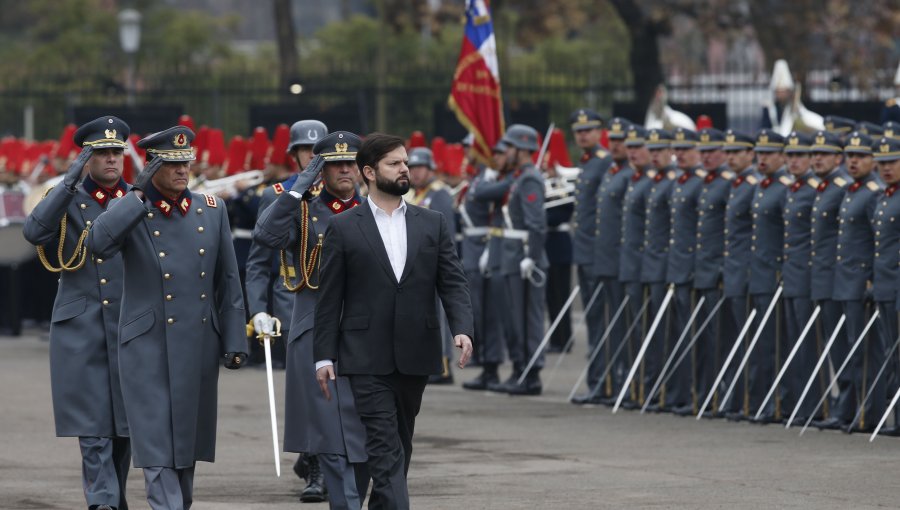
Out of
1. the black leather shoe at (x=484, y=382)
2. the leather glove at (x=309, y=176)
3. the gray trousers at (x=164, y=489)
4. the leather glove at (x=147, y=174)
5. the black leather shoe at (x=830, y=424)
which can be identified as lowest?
the black leather shoe at (x=484, y=382)

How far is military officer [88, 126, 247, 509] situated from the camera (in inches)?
385

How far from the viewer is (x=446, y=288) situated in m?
9.49

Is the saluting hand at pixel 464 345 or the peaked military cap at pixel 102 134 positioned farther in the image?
the peaked military cap at pixel 102 134

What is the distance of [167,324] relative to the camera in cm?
986

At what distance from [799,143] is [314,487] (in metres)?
4.93

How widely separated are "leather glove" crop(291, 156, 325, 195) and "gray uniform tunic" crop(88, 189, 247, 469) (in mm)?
626

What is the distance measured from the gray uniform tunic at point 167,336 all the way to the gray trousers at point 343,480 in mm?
614

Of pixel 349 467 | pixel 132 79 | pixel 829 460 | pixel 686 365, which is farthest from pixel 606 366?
pixel 132 79

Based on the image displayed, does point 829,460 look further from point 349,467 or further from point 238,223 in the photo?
point 238,223

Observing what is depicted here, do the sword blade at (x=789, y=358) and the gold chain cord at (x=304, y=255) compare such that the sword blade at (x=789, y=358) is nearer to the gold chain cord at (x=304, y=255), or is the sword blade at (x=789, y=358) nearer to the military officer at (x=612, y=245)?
the military officer at (x=612, y=245)

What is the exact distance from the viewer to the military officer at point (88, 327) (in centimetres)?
1046

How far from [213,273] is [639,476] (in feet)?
11.0

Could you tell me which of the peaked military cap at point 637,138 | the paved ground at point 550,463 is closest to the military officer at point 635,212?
the peaked military cap at point 637,138

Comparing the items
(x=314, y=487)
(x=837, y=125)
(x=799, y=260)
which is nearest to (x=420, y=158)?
(x=837, y=125)
